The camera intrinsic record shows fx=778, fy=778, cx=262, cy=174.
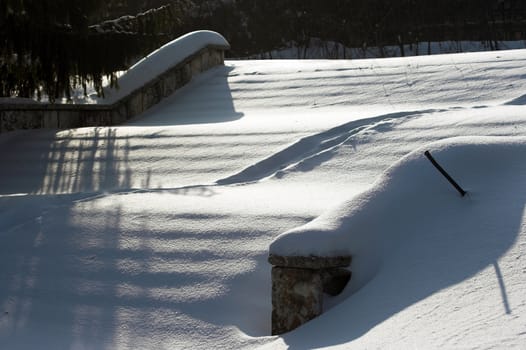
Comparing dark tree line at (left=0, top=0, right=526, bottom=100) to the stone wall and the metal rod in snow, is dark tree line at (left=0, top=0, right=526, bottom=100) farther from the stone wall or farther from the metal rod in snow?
the metal rod in snow

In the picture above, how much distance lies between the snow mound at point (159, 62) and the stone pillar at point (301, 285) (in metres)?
6.08

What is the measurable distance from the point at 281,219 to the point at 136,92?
17.2 ft

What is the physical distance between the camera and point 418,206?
4328 millimetres

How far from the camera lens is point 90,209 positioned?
19.6 feet

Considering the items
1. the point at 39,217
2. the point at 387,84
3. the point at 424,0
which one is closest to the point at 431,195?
the point at 39,217

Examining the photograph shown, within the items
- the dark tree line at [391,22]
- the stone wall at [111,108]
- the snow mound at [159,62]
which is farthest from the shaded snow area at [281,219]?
the dark tree line at [391,22]

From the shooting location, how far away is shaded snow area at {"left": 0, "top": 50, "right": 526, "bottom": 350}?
3734mm

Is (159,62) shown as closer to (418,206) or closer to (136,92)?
(136,92)

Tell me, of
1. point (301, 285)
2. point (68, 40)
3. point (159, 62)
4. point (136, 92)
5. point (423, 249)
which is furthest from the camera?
point (159, 62)

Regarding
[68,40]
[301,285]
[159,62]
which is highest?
[68,40]

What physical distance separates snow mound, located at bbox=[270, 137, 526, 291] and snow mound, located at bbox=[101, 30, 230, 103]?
6014mm

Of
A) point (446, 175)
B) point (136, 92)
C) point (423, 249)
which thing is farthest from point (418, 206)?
point (136, 92)

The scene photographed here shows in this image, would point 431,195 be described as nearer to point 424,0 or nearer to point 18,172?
point 18,172

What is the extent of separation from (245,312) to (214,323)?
0.64ft
